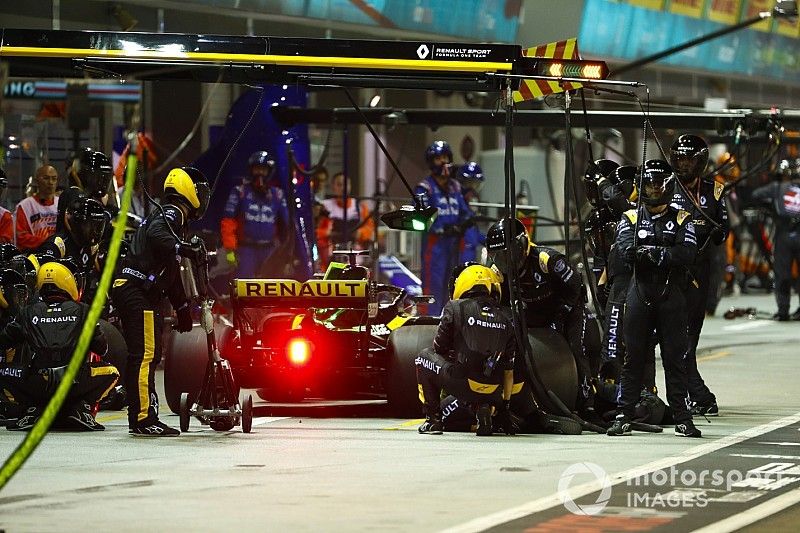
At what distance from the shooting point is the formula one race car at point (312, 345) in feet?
42.6

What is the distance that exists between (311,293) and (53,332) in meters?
1.92

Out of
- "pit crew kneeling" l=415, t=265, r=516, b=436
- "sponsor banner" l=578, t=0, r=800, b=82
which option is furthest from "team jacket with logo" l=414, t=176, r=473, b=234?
"sponsor banner" l=578, t=0, r=800, b=82

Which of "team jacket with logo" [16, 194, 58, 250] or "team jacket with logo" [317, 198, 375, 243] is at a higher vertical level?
"team jacket with logo" [16, 194, 58, 250]

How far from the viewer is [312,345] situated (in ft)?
43.2

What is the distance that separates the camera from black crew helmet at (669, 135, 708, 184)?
527 inches

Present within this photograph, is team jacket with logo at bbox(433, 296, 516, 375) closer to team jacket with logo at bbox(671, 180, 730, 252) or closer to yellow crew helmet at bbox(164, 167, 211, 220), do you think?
yellow crew helmet at bbox(164, 167, 211, 220)

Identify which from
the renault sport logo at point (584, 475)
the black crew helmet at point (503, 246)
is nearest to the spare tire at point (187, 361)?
the black crew helmet at point (503, 246)

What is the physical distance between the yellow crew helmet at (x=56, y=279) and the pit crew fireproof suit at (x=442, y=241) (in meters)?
8.11

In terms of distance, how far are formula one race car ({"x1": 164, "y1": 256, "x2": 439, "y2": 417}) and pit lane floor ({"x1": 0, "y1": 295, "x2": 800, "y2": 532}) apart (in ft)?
0.95

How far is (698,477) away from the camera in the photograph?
10062 millimetres

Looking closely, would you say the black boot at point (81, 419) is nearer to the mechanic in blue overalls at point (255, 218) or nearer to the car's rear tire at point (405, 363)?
the car's rear tire at point (405, 363)

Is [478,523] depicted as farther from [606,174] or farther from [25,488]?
[606,174]

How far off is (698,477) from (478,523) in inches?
85.3

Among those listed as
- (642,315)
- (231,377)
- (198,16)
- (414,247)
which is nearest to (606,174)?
(642,315)
